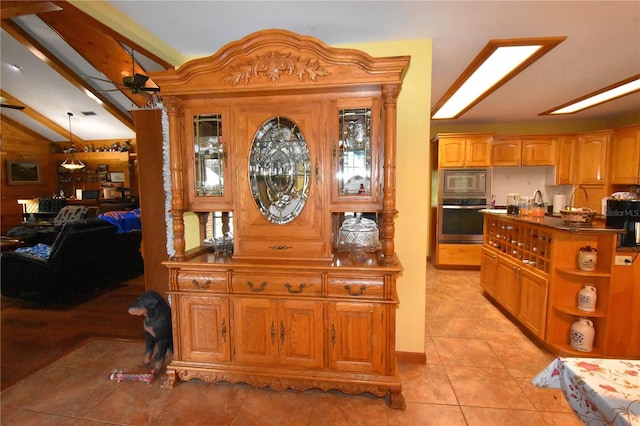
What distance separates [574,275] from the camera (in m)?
2.45

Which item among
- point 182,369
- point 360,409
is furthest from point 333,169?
point 182,369

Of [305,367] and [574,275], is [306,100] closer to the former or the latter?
[305,367]

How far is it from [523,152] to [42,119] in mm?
10810

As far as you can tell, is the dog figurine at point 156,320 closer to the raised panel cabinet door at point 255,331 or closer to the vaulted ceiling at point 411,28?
the raised panel cabinet door at point 255,331

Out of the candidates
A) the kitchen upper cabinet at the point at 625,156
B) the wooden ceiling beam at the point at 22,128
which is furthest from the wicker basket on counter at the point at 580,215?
the wooden ceiling beam at the point at 22,128

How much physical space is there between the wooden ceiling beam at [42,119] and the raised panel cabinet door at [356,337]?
8.66 metres

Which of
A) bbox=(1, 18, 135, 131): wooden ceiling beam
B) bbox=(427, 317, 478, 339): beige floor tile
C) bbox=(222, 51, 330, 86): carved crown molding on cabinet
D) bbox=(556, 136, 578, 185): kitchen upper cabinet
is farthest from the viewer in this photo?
bbox=(556, 136, 578, 185): kitchen upper cabinet

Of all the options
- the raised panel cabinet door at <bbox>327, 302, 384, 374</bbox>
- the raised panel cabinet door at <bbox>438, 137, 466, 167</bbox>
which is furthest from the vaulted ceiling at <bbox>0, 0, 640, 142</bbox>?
the raised panel cabinet door at <bbox>327, 302, 384, 374</bbox>

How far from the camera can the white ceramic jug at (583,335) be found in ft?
7.77

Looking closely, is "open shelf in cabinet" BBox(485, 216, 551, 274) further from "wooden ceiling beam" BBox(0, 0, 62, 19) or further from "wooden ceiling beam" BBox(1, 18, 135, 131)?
"wooden ceiling beam" BBox(1, 18, 135, 131)

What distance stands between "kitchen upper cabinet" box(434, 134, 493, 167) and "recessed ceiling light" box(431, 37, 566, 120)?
1.05 metres

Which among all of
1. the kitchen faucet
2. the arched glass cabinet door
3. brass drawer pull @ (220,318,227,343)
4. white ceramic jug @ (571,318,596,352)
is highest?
the arched glass cabinet door

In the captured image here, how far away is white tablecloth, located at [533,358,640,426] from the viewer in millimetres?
904

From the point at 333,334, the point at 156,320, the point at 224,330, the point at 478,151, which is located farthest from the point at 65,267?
the point at 478,151
